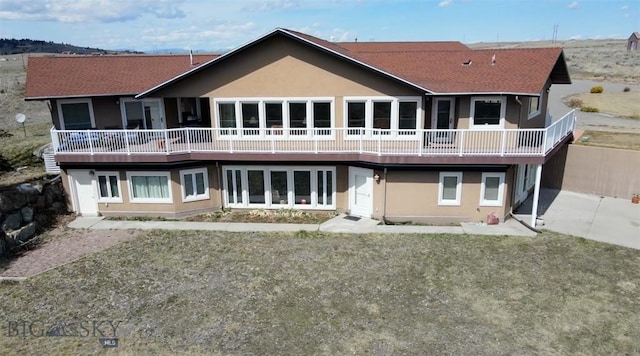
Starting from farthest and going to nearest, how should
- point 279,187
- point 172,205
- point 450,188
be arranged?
point 279,187
point 172,205
point 450,188

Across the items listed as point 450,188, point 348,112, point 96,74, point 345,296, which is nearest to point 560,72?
point 450,188

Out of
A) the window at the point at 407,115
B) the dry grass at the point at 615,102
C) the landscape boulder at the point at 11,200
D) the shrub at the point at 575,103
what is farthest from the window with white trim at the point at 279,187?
the shrub at the point at 575,103

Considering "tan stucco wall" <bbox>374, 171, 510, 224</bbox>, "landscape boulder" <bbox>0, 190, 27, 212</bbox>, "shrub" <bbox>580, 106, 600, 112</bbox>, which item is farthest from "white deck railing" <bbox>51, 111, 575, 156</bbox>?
"shrub" <bbox>580, 106, 600, 112</bbox>

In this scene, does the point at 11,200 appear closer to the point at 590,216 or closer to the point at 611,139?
the point at 590,216

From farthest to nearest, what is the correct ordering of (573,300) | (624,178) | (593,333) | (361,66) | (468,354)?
(624,178), (361,66), (573,300), (593,333), (468,354)

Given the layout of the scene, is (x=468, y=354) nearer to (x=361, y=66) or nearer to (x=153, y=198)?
(x=361, y=66)

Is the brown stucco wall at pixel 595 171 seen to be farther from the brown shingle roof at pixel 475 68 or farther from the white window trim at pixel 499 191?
the white window trim at pixel 499 191

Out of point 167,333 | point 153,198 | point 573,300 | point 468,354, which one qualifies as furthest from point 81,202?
point 573,300
